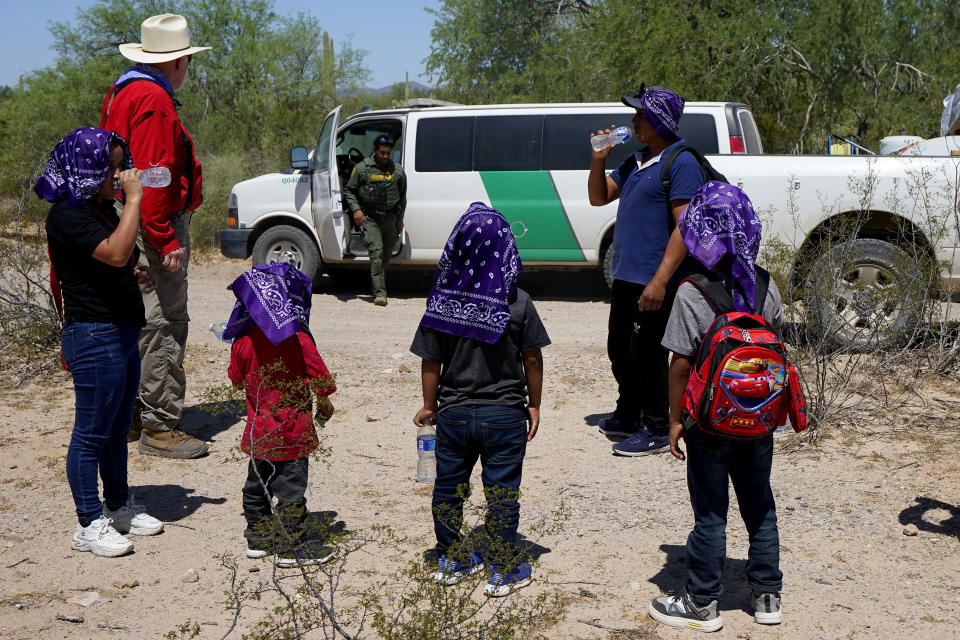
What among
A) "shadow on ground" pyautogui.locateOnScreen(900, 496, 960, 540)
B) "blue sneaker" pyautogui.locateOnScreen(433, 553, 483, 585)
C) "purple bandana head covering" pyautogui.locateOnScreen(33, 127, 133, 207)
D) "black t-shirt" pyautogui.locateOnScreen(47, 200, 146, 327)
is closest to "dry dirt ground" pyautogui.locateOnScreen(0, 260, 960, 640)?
"shadow on ground" pyautogui.locateOnScreen(900, 496, 960, 540)

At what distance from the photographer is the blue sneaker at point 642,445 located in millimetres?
5387

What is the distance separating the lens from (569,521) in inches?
178

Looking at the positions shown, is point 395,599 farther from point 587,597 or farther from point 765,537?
point 765,537

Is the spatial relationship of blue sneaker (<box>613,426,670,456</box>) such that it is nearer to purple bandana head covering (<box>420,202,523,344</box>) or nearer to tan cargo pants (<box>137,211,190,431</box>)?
purple bandana head covering (<box>420,202,523,344</box>)

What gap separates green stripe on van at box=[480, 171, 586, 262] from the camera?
10070 millimetres

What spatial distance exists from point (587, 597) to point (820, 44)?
13795mm

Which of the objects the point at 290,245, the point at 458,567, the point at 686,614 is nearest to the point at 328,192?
the point at 290,245

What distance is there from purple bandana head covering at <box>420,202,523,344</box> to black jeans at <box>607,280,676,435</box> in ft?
5.99

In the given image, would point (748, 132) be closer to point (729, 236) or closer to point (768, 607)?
point (729, 236)

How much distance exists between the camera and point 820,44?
1530 cm

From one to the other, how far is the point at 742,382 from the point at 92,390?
2.62 meters

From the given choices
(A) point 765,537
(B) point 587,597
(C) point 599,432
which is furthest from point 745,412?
(C) point 599,432

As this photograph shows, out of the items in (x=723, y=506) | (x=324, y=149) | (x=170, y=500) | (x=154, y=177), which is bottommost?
(x=170, y=500)

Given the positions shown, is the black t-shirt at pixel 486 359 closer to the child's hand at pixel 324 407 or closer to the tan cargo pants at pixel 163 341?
the child's hand at pixel 324 407
